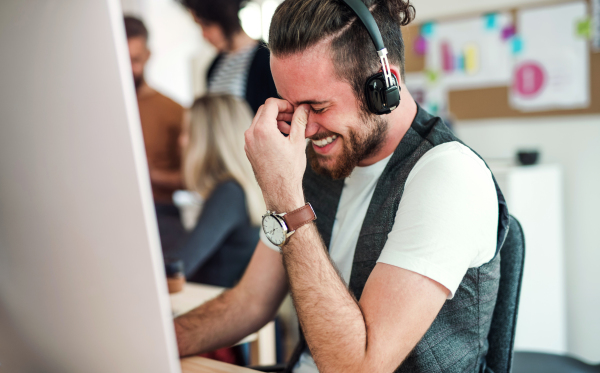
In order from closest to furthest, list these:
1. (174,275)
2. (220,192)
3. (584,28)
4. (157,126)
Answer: (174,275), (220,192), (584,28), (157,126)

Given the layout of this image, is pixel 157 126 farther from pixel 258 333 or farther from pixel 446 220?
pixel 446 220

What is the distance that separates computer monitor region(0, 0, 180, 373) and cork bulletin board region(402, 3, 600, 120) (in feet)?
5.76

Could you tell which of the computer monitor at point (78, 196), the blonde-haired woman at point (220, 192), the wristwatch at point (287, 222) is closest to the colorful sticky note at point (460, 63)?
the blonde-haired woman at point (220, 192)

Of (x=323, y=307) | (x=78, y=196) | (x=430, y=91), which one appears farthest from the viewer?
(x=430, y=91)

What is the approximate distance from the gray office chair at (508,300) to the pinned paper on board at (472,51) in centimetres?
→ 155

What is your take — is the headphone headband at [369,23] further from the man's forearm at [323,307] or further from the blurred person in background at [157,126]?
the blurred person in background at [157,126]

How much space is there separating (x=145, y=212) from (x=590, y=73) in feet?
6.88

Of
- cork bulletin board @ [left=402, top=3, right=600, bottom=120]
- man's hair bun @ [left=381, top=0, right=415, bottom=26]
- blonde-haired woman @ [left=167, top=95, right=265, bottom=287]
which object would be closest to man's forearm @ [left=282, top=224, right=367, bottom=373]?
man's hair bun @ [left=381, top=0, right=415, bottom=26]

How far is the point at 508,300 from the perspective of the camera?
86 cm

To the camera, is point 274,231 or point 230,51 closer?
point 274,231

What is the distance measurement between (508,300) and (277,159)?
48 centimetres

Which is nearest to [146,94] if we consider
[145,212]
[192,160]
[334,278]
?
[192,160]

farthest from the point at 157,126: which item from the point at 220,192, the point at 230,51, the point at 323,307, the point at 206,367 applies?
the point at 323,307

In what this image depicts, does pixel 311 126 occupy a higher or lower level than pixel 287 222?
higher
